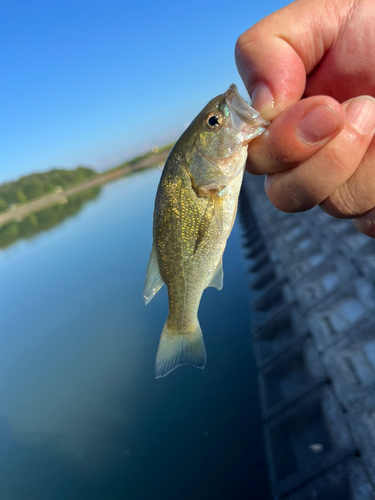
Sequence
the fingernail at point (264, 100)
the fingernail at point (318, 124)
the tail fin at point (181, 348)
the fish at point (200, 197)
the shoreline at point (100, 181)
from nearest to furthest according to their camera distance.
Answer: the fingernail at point (318, 124), the fingernail at point (264, 100), the fish at point (200, 197), the tail fin at point (181, 348), the shoreline at point (100, 181)

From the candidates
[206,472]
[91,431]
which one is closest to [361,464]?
[206,472]

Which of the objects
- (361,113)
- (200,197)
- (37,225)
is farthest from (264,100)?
(37,225)

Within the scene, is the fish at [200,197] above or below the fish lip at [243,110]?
below

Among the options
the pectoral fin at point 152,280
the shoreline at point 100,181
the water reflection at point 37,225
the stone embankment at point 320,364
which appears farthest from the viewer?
the shoreline at point 100,181

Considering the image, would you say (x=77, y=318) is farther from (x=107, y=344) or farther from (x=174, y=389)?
(x=174, y=389)

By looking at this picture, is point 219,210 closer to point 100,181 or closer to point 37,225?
point 37,225

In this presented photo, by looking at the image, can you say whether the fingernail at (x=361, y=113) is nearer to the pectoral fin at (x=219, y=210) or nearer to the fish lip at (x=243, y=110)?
the fish lip at (x=243, y=110)

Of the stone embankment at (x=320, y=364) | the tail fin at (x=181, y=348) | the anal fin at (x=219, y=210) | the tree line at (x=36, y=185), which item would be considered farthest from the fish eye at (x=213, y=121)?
the tree line at (x=36, y=185)
